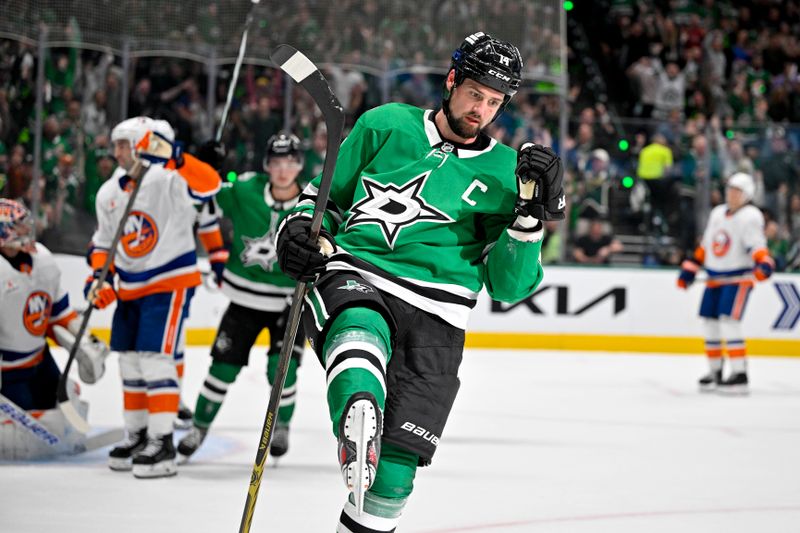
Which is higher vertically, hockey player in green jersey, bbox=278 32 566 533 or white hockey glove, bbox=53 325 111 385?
hockey player in green jersey, bbox=278 32 566 533

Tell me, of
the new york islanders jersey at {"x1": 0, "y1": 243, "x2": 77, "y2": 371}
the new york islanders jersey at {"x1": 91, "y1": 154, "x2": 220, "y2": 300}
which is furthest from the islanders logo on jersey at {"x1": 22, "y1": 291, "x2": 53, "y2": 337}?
the new york islanders jersey at {"x1": 91, "y1": 154, "x2": 220, "y2": 300}

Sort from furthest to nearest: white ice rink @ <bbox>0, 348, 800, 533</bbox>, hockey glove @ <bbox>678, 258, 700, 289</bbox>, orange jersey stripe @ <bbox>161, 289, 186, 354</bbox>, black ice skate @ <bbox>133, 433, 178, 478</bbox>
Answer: hockey glove @ <bbox>678, 258, 700, 289</bbox> < orange jersey stripe @ <bbox>161, 289, 186, 354</bbox> < black ice skate @ <bbox>133, 433, 178, 478</bbox> < white ice rink @ <bbox>0, 348, 800, 533</bbox>

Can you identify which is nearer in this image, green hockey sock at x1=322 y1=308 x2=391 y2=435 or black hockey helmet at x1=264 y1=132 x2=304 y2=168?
green hockey sock at x1=322 y1=308 x2=391 y2=435

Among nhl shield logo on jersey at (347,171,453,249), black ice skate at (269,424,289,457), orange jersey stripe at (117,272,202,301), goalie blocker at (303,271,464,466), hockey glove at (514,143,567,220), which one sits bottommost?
black ice skate at (269,424,289,457)

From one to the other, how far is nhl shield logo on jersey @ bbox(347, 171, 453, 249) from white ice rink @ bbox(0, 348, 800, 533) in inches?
50.4

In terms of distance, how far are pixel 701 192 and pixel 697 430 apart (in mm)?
3799

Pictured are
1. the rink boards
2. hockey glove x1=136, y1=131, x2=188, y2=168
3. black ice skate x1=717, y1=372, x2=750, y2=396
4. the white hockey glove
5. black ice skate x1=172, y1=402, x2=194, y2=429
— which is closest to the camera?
hockey glove x1=136, y1=131, x2=188, y2=168

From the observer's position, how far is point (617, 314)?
9.41 metres

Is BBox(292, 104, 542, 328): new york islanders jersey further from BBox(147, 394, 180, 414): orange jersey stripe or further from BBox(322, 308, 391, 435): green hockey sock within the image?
BBox(147, 394, 180, 414): orange jersey stripe

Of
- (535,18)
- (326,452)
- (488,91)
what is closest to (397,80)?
(535,18)

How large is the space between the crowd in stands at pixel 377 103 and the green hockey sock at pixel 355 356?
542cm

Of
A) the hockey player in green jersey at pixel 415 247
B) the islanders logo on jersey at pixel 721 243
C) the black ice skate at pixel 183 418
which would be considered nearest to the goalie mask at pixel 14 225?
the black ice skate at pixel 183 418

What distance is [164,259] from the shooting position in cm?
436

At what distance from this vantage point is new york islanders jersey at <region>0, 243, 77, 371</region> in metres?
4.38
